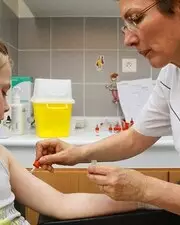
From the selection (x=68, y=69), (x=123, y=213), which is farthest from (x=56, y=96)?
(x=123, y=213)

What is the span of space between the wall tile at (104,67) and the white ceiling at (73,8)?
0.26 metres

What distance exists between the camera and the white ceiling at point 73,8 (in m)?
2.39

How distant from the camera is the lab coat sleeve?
1.44 meters

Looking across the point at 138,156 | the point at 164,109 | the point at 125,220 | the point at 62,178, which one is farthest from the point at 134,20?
the point at 62,178

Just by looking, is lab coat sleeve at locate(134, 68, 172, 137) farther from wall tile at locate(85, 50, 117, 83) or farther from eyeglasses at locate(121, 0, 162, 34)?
wall tile at locate(85, 50, 117, 83)

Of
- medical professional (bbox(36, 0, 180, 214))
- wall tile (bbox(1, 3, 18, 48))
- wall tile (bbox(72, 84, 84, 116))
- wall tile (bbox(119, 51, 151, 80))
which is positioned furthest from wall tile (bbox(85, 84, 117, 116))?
medical professional (bbox(36, 0, 180, 214))

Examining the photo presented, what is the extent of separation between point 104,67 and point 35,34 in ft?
1.69

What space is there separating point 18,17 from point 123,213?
74.6 inches

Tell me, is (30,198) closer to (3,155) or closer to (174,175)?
(3,155)

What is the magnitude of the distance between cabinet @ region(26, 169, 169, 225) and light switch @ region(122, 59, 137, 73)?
2.94 ft

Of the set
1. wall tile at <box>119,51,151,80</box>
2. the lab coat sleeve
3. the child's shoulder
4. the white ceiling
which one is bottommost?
the child's shoulder

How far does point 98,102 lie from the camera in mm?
2701

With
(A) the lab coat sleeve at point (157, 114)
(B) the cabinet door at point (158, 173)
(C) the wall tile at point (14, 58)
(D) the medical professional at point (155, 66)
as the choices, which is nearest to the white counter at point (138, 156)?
(B) the cabinet door at point (158, 173)

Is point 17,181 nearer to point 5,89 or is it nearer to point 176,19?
point 5,89
